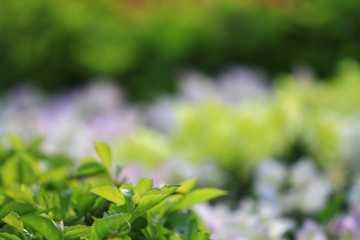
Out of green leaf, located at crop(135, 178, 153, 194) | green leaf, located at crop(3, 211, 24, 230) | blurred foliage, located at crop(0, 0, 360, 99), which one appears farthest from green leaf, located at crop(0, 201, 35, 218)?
blurred foliage, located at crop(0, 0, 360, 99)

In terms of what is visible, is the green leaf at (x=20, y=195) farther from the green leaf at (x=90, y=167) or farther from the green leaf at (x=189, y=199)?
the green leaf at (x=189, y=199)

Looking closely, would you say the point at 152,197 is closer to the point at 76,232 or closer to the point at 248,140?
the point at 76,232

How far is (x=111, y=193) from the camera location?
1188mm

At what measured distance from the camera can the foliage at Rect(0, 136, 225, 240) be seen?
3.76 ft

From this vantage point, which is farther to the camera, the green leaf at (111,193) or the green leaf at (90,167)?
the green leaf at (90,167)

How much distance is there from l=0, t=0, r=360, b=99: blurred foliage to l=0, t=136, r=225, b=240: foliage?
9.22ft

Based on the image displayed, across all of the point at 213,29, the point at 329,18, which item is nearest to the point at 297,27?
the point at 329,18

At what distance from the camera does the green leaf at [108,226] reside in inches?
44.1

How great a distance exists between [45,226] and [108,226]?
0.11 metres

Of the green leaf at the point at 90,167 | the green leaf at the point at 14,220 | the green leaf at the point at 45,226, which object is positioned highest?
the green leaf at the point at 90,167

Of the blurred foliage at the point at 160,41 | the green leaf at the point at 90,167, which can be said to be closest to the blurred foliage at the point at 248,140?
the green leaf at the point at 90,167

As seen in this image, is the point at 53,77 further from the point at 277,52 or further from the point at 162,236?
the point at 162,236

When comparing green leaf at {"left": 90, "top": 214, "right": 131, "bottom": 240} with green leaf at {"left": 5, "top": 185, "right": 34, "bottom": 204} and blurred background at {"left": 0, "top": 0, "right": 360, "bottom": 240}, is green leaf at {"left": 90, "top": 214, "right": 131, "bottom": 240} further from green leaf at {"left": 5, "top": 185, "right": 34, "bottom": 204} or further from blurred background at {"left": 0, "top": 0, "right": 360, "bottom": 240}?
blurred background at {"left": 0, "top": 0, "right": 360, "bottom": 240}

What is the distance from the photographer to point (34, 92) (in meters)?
4.57
